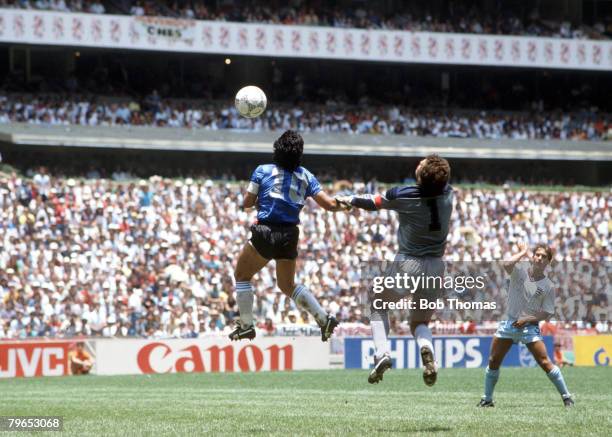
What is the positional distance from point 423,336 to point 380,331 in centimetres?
41

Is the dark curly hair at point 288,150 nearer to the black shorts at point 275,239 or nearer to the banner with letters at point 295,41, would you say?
the black shorts at point 275,239

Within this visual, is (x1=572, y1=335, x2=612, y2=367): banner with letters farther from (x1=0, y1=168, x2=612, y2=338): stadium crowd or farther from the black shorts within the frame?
the black shorts

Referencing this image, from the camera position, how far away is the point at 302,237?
3400cm

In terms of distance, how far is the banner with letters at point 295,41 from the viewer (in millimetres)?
42281

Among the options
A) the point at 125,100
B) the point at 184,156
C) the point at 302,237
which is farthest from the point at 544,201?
the point at 125,100

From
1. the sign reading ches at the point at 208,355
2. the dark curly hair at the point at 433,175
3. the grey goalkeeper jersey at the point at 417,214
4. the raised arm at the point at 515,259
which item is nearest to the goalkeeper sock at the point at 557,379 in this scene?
the raised arm at the point at 515,259

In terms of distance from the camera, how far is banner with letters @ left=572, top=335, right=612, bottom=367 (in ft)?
98.0

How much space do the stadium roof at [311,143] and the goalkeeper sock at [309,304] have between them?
29.7m

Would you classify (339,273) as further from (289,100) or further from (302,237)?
(289,100)

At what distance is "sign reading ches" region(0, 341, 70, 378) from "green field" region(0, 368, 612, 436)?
1319 millimetres

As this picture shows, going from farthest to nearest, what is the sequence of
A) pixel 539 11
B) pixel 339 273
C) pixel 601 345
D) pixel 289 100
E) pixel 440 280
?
pixel 539 11
pixel 289 100
pixel 339 273
pixel 601 345
pixel 440 280

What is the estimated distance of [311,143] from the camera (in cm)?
4416

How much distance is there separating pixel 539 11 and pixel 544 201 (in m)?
14.9

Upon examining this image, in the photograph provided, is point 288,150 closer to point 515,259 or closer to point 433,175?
point 433,175
